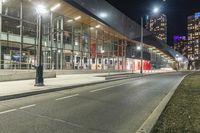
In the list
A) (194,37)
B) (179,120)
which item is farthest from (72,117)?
(194,37)

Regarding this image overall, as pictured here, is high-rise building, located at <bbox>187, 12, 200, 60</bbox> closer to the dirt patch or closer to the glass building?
the glass building

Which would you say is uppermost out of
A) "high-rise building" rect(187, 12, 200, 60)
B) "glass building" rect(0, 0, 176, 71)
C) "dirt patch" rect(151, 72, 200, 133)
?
"high-rise building" rect(187, 12, 200, 60)

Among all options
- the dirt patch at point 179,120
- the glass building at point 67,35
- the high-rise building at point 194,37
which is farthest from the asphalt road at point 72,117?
the high-rise building at point 194,37

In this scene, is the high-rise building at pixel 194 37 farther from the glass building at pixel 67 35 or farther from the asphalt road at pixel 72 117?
the asphalt road at pixel 72 117

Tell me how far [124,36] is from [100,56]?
359 inches

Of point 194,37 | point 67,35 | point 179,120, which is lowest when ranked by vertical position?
point 179,120

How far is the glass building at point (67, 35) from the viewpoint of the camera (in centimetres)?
2756

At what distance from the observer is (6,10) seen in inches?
1053

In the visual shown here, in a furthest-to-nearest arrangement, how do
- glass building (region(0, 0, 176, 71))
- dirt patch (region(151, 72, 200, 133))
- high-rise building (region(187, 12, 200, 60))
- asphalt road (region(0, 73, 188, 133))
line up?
high-rise building (region(187, 12, 200, 60)) < glass building (region(0, 0, 176, 71)) < asphalt road (region(0, 73, 188, 133)) < dirt patch (region(151, 72, 200, 133))

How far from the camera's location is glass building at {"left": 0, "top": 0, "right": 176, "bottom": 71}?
2756 cm

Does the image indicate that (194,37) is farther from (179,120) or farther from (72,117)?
(72,117)

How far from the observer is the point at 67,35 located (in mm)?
35469

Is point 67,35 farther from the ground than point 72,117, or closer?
farther from the ground

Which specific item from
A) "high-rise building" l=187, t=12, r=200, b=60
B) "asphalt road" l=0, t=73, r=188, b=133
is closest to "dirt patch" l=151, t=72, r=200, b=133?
"asphalt road" l=0, t=73, r=188, b=133
